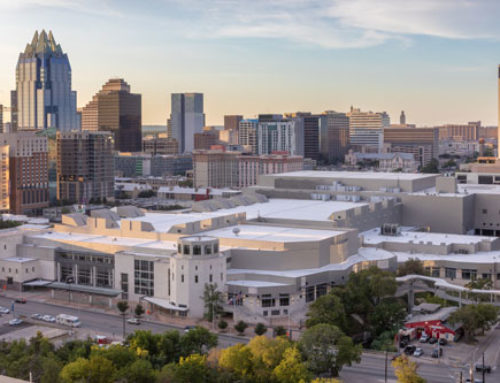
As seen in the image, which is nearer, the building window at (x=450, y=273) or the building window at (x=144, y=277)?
the building window at (x=144, y=277)

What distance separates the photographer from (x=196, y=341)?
133 feet

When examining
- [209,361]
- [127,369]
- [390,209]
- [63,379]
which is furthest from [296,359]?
[390,209]

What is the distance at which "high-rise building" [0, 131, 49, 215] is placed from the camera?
386 ft

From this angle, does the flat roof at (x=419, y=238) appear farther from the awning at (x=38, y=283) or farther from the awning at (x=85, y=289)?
the awning at (x=38, y=283)

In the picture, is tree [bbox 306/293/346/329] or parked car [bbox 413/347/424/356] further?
tree [bbox 306/293/346/329]

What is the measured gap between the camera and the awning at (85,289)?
181 feet

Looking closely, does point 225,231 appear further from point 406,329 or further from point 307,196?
point 307,196

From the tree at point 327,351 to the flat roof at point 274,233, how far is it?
1714cm

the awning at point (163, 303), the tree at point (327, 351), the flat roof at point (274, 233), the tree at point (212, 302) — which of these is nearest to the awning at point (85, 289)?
the awning at point (163, 303)

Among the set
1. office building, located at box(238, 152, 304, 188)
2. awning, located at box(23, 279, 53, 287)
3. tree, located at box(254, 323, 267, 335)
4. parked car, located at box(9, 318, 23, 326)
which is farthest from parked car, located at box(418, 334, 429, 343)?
office building, located at box(238, 152, 304, 188)

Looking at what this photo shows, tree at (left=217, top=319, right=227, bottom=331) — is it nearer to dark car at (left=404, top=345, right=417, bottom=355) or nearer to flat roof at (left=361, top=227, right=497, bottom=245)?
dark car at (left=404, top=345, right=417, bottom=355)

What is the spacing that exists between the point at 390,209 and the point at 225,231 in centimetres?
2394

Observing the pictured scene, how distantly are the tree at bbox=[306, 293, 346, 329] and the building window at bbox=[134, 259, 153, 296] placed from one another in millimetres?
12941

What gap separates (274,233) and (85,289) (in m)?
15.3
